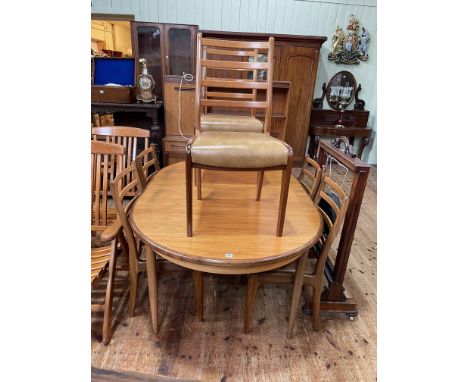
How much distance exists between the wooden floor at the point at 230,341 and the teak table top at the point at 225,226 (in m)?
0.55

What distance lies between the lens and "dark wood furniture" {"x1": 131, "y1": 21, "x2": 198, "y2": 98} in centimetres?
326

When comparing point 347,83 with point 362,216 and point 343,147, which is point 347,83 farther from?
point 343,147

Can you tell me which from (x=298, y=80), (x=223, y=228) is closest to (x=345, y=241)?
(x=223, y=228)

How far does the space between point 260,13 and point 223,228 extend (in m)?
3.44

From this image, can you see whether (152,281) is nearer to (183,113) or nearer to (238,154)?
(238,154)

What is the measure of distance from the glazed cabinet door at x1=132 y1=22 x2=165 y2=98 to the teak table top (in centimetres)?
227

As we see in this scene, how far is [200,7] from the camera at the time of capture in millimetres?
3543

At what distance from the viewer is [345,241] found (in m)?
1.46

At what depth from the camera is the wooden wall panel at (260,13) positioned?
348 cm

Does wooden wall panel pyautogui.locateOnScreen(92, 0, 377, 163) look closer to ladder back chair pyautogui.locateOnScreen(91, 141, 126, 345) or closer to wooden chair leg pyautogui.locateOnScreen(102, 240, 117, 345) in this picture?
ladder back chair pyautogui.locateOnScreen(91, 141, 126, 345)

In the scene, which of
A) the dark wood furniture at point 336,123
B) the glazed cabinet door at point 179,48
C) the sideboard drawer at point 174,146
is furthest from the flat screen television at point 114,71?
the dark wood furniture at point 336,123

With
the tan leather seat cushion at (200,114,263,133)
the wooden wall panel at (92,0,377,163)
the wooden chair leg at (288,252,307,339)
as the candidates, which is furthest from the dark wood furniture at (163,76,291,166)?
the wooden chair leg at (288,252,307,339)

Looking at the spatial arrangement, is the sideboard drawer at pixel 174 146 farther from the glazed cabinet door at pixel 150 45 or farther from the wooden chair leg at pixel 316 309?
the wooden chair leg at pixel 316 309
